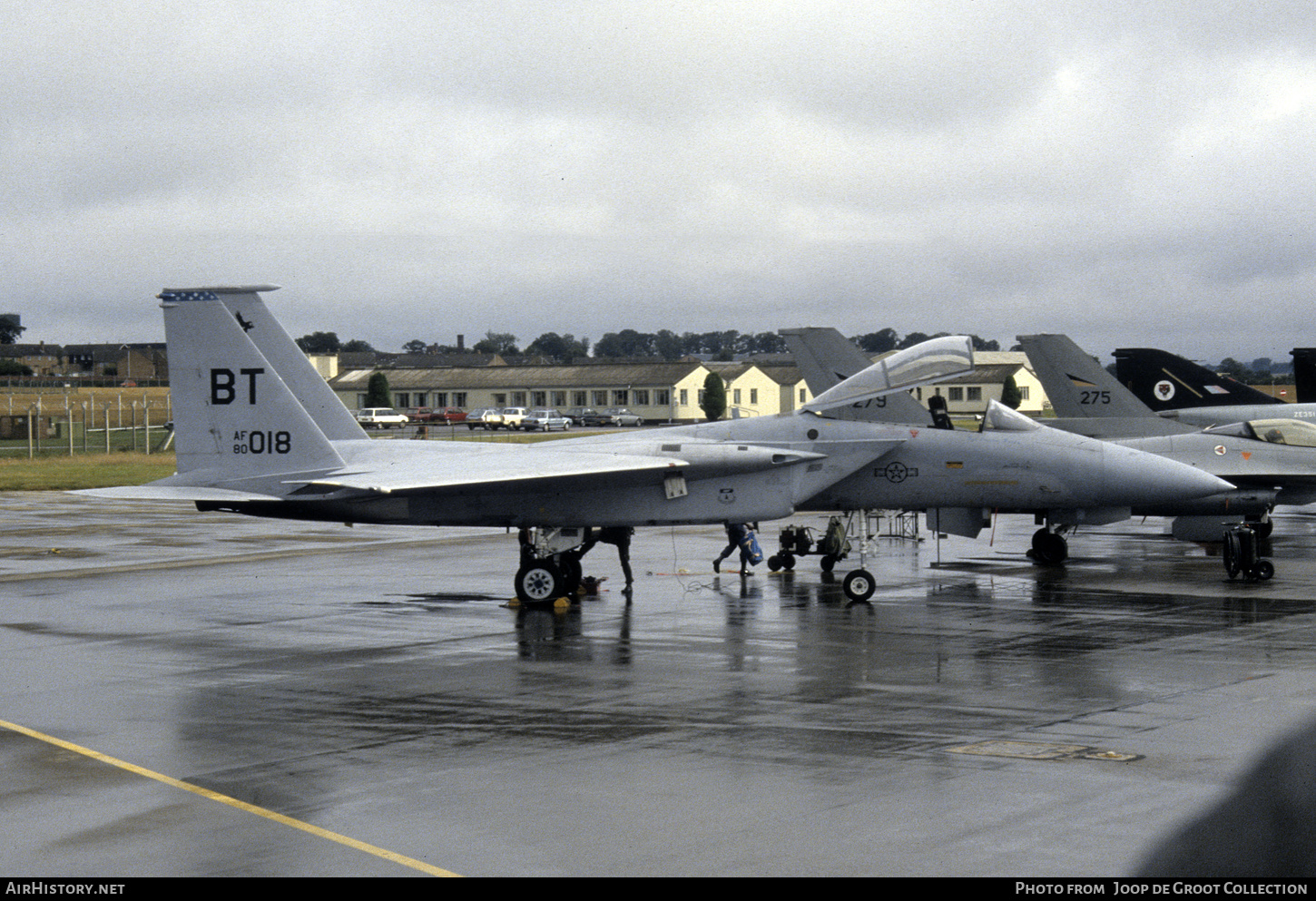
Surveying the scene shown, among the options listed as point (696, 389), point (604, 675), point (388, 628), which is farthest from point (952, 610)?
point (696, 389)

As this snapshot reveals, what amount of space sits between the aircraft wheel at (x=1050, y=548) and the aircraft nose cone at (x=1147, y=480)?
3241mm

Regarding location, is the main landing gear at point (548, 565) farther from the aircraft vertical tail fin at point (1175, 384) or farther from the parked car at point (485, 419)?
the parked car at point (485, 419)

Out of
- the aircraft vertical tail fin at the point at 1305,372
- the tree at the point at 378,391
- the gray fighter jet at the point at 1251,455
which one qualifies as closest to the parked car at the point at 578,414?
the tree at the point at 378,391

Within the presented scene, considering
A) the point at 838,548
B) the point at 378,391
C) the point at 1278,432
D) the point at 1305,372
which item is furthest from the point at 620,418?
the point at 838,548

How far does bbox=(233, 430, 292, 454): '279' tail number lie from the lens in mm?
17953

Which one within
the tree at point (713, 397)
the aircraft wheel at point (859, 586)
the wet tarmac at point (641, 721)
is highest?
the tree at point (713, 397)

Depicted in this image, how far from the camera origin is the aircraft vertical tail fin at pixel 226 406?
1781cm

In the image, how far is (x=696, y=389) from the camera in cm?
10769

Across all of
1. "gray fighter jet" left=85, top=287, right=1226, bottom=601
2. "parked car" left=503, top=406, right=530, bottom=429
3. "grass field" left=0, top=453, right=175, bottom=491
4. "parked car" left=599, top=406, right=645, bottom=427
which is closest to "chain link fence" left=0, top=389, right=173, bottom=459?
"grass field" left=0, top=453, right=175, bottom=491

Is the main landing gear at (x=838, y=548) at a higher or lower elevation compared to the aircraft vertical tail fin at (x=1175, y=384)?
lower

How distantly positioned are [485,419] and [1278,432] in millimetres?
72425

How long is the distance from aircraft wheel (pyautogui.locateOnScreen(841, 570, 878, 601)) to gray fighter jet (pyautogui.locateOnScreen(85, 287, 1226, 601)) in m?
0.02

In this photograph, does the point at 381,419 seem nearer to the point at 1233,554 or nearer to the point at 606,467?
the point at 606,467

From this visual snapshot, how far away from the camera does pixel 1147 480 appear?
1902 cm
